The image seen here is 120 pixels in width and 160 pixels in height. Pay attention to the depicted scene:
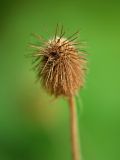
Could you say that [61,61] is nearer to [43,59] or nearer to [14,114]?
[43,59]

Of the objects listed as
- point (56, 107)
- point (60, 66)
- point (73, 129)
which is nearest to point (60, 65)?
point (60, 66)

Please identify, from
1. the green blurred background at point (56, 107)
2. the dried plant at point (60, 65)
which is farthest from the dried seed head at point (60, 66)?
the green blurred background at point (56, 107)

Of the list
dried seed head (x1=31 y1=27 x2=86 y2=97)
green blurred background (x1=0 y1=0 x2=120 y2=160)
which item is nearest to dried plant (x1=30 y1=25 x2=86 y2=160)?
dried seed head (x1=31 y1=27 x2=86 y2=97)

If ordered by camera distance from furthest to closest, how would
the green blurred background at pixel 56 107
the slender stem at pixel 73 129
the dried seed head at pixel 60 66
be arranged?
the green blurred background at pixel 56 107 < the slender stem at pixel 73 129 < the dried seed head at pixel 60 66

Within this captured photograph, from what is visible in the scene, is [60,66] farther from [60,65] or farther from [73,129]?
A: [73,129]

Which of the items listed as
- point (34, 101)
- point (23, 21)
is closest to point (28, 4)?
point (23, 21)

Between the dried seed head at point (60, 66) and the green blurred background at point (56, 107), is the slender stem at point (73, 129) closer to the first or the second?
the dried seed head at point (60, 66)

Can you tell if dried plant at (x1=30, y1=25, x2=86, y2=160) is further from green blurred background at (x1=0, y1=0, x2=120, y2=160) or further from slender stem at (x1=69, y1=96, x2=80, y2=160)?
green blurred background at (x1=0, y1=0, x2=120, y2=160)
